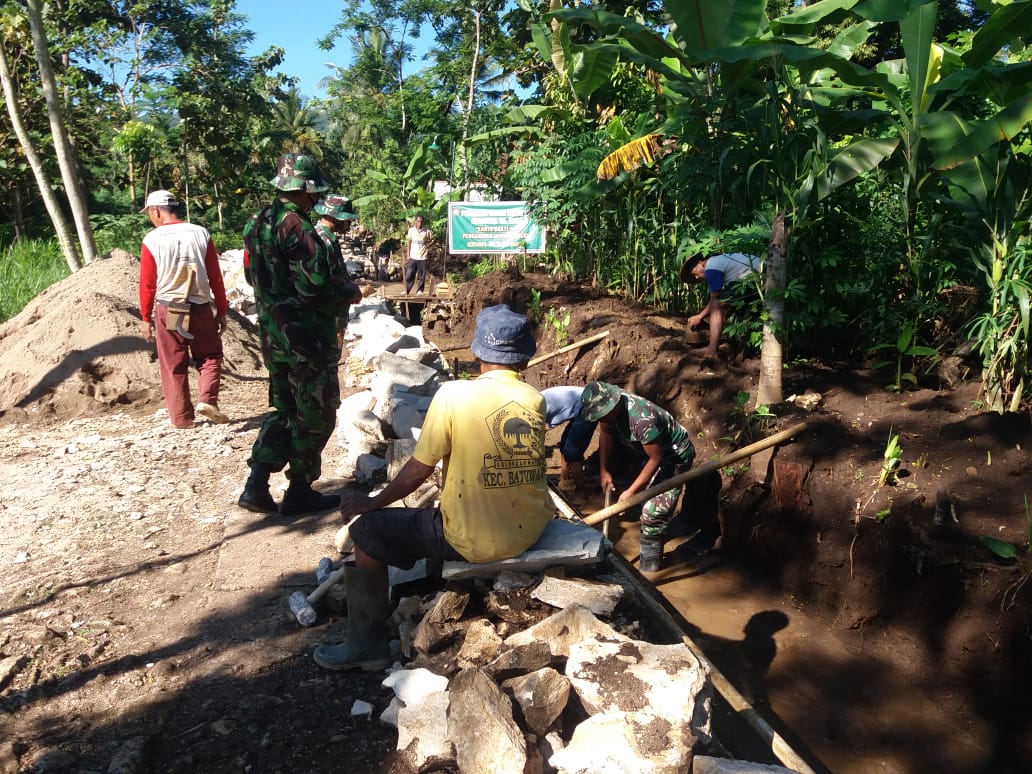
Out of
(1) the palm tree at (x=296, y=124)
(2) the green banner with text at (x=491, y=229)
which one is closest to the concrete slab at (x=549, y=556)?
(2) the green banner with text at (x=491, y=229)

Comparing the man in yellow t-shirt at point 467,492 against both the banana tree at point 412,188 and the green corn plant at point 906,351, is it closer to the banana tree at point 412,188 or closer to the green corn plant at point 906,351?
the green corn plant at point 906,351

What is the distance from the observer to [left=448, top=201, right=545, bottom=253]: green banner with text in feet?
36.7

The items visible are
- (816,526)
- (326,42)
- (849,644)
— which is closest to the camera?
(849,644)

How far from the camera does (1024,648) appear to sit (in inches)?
123

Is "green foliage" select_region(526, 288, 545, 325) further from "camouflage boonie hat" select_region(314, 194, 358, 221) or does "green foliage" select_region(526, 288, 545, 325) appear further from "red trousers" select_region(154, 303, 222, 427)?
"camouflage boonie hat" select_region(314, 194, 358, 221)

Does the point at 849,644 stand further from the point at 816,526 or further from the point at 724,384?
the point at 724,384

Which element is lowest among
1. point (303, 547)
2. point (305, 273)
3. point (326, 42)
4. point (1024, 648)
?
point (1024, 648)

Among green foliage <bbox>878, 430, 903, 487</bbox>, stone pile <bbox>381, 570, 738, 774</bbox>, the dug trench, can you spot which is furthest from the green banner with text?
stone pile <bbox>381, 570, 738, 774</bbox>

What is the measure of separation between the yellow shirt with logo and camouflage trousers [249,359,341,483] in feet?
5.32

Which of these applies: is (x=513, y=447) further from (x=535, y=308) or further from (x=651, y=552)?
(x=535, y=308)

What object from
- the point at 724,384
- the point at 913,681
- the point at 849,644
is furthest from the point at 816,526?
the point at 724,384

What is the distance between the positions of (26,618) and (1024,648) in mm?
4342

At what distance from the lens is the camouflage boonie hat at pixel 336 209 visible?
4.29 meters

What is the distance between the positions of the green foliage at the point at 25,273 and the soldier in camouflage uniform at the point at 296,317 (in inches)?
280
